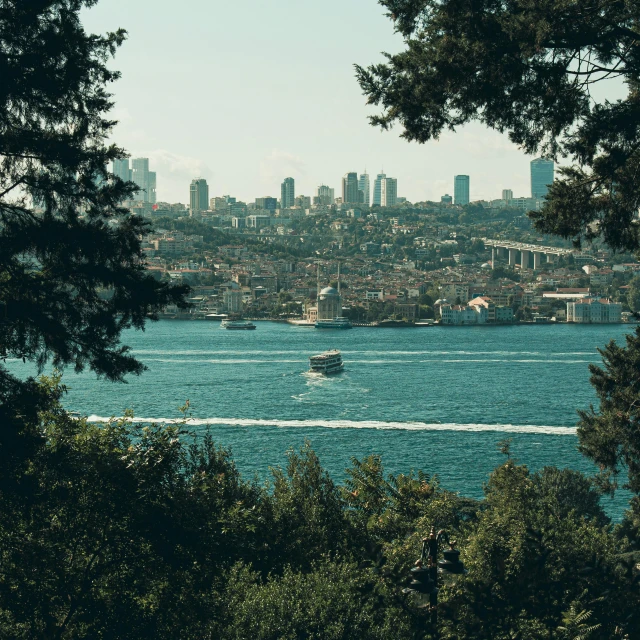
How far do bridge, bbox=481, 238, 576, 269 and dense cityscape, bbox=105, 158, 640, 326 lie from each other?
4.8 inches

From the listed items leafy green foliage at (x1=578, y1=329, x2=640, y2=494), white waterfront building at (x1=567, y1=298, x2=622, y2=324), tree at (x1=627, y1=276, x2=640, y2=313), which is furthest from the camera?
tree at (x1=627, y1=276, x2=640, y2=313)

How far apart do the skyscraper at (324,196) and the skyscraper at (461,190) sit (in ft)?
54.5

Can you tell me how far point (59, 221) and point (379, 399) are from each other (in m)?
17.8

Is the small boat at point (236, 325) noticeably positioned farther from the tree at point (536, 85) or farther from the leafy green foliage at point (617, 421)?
the tree at point (536, 85)

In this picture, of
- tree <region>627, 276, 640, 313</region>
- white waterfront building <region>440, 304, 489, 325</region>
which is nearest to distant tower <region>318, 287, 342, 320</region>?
white waterfront building <region>440, 304, 489, 325</region>

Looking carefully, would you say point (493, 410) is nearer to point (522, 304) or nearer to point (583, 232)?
point (583, 232)

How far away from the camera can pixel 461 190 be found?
13712 centimetres

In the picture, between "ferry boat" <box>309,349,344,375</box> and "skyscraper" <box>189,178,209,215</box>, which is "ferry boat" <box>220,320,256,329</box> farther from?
"skyscraper" <box>189,178,209,215</box>

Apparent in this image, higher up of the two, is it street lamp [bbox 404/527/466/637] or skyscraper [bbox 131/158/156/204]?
skyscraper [bbox 131/158/156/204]

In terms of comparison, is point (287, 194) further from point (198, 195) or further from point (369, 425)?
point (369, 425)

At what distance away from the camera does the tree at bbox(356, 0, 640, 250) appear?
10.9 feet

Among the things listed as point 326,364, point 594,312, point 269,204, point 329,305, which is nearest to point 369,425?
point 326,364

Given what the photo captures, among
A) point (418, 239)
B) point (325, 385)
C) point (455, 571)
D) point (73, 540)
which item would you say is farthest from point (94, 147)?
point (418, 239)

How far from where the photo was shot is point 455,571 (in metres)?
2.73
